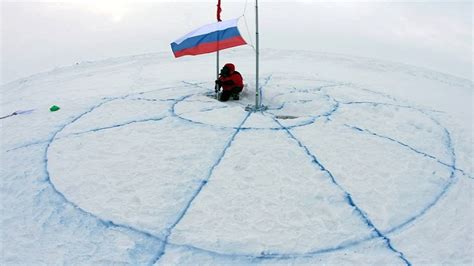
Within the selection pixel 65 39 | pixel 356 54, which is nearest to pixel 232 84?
pixel 356 54

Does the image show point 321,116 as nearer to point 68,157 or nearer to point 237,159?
point 237,159

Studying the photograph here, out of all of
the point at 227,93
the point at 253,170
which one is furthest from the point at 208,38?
the point at 253,170

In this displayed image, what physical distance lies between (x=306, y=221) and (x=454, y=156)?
8.25 feet

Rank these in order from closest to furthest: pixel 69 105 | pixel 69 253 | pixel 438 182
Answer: pixel 69 253 → pixel 438 182 → pixel 69 105

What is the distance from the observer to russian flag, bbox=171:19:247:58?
17.7ft

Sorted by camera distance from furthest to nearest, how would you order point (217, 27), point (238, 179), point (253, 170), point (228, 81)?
point (228, 81), point (217, 27), point (253, 170), point (238, 179)

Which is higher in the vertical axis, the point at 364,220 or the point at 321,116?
the point at 321,116

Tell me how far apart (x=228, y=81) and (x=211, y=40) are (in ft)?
2.71

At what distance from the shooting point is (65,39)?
1053 cm

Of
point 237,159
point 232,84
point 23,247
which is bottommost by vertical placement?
point 23,247

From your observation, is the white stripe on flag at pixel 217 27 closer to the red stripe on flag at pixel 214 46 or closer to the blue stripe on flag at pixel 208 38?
the blue stripe on flag at pixel 208 38

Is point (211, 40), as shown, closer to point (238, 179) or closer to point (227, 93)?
point (227, 93)

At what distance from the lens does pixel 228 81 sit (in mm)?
6191

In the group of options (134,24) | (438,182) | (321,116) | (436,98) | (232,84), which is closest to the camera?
(438,182)
